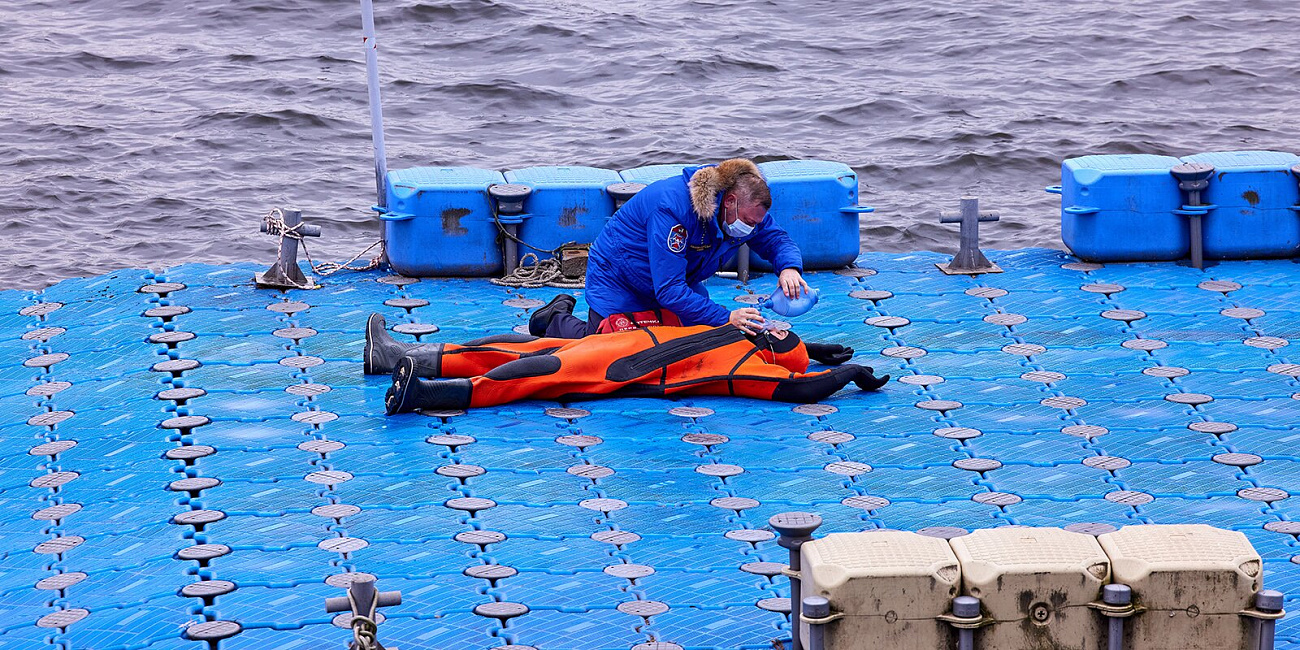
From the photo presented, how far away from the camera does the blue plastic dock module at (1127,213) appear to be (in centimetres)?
858

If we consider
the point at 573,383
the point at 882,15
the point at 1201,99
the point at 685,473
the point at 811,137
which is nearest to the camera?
the point at 685,473

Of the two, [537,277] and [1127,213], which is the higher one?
[1127,213]

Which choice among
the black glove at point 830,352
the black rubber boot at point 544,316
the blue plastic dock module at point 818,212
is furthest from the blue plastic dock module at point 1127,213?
the black rubber boot at point 544,316

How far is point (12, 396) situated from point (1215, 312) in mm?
5812

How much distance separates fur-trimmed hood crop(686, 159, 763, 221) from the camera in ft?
21.3

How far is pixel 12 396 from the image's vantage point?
22.4ft

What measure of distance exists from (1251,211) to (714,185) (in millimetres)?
3750

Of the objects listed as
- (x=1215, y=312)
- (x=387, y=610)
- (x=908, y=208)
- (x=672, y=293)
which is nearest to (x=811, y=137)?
(x=908, y=208)

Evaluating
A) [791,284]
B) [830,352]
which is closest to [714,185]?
[791,284]

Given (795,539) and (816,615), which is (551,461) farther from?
(816,615)

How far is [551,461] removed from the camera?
599 centimetres

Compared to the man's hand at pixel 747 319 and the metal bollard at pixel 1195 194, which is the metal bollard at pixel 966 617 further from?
the metal bollard at pixel 1195 194

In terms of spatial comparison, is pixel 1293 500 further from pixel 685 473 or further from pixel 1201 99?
pixel 1201 99

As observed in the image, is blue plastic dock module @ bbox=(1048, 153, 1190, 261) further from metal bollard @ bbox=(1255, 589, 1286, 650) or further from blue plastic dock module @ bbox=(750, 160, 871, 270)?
metal bollard @ bbox=(1255, 589, 1286, 650)
